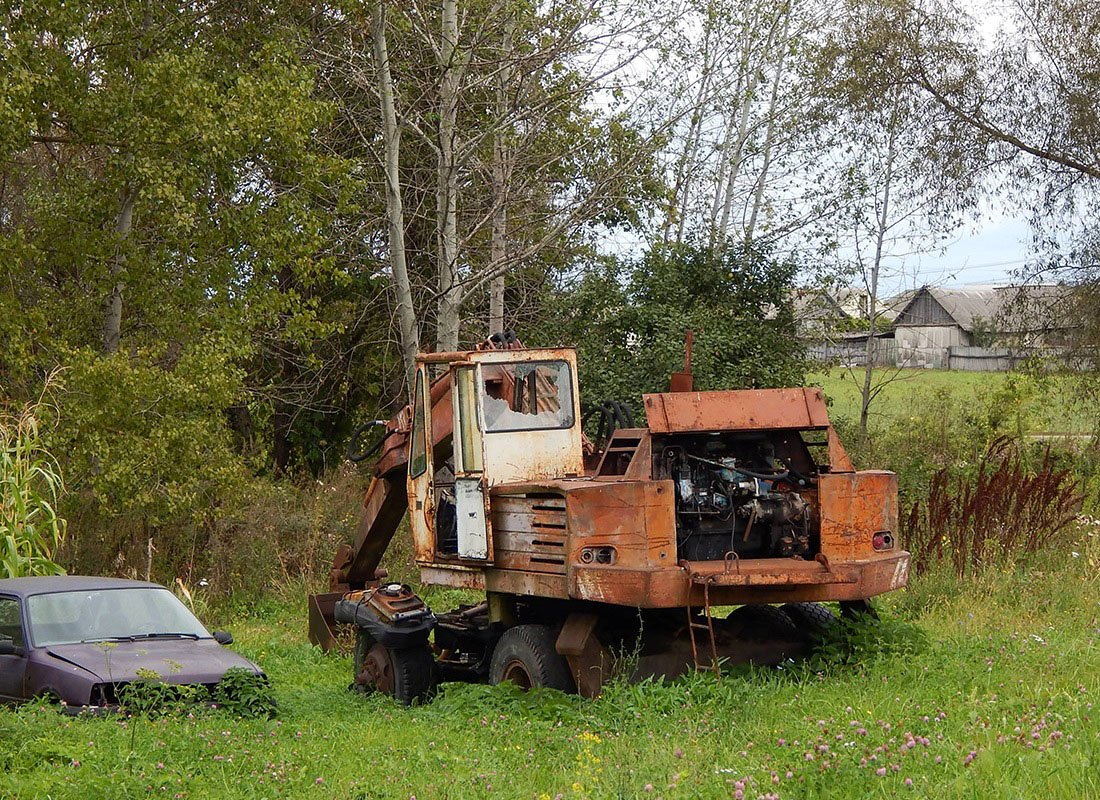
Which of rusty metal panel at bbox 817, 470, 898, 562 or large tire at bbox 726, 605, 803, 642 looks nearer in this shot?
rusty metal panel at bbox 817, 470, 898, 562

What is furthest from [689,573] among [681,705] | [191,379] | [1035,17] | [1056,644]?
[1035,17]

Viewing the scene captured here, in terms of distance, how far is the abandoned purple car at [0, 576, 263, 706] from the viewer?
32.9ft

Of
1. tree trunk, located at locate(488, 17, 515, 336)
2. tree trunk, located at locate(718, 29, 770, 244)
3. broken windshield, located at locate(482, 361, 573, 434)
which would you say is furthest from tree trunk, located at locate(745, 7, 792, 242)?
broken windshield, located at locate(482, 361, 573, 434)

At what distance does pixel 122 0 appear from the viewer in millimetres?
19531

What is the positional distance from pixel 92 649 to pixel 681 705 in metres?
4.53

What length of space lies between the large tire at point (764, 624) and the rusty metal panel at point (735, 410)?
180cm

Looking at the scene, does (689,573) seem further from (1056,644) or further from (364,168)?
(364,168)

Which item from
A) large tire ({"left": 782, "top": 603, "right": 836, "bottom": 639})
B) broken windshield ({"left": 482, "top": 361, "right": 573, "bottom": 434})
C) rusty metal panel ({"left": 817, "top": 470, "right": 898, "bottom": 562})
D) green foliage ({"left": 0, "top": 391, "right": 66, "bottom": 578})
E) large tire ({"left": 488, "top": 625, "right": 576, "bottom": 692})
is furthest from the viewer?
green foliage ({"left": 0, "top": 391, "right": 66, "bottom": 578})

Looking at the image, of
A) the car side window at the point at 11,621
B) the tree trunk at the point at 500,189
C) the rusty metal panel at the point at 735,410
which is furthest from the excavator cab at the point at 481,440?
the tree trunk at the point at 500,189

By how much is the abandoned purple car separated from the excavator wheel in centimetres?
115

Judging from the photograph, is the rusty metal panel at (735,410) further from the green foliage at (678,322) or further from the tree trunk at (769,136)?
the tree trunk at (769,136)

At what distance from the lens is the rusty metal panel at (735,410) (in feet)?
32.8

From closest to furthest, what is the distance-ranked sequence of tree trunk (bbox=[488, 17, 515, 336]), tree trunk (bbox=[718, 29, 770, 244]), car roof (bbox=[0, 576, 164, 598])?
1. car roof (bbox=[0, 576, 164, 598])
2. tree trunk (bbox=[488, 17, 515, 336])
3. tree trunk (bbox=[718, 29, 770, 244])

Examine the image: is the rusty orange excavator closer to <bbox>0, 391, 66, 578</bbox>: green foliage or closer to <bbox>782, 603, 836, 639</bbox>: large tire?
<bbox>782, 603, 836, 639</bbox>: large tire
